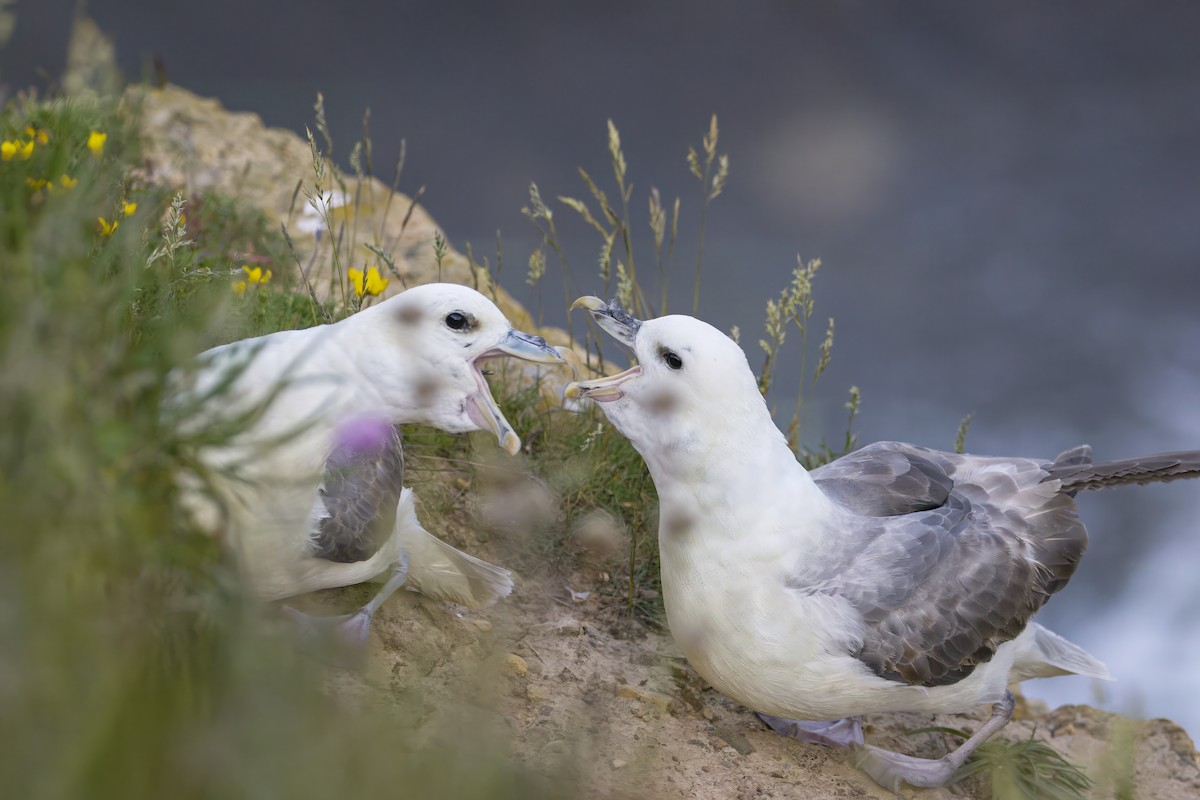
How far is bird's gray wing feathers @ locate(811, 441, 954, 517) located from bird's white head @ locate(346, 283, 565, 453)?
4.31 feet

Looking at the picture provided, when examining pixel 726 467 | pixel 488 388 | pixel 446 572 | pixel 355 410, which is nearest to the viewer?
pixel 355 410

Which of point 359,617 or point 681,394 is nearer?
point 681,394

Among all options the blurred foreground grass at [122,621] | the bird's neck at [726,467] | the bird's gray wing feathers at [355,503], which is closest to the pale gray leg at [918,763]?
the bird's neck at [726,467]

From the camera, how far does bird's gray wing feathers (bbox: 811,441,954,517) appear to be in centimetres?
390

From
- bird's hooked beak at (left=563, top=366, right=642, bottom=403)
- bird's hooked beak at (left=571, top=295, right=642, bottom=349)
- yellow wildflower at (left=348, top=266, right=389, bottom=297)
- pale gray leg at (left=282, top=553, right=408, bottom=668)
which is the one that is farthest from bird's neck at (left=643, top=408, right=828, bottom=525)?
yellow wildflower at (left=348, top=266, right=389, bottom=297)

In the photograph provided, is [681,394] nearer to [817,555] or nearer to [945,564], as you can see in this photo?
[817,555]

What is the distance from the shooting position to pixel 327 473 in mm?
3248

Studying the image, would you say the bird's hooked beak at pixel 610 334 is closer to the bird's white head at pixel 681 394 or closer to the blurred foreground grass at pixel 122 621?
the bird's white head at pixel 681 394

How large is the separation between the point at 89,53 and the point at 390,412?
10.4 feet

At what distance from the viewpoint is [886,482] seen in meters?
3.98

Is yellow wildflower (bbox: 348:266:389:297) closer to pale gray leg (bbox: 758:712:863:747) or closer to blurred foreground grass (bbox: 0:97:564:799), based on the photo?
blurred foreground grass (bbox: 0:97:564:799)

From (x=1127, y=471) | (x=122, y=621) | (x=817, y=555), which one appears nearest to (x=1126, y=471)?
(x=1127, y=471)

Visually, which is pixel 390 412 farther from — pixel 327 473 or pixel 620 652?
pixel 620 652

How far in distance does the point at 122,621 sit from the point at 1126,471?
3.28 metres
